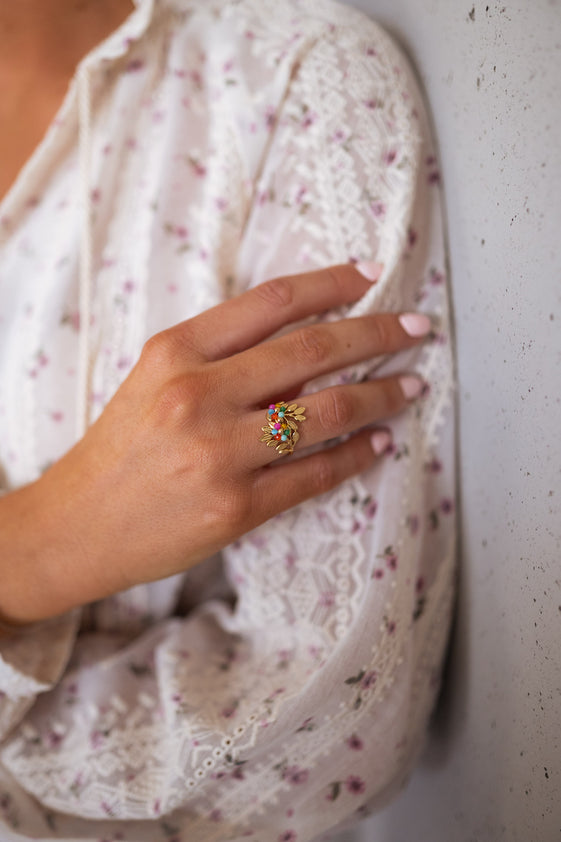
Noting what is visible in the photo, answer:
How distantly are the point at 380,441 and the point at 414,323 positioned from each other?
13 centimetres

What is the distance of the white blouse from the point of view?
2.10ft

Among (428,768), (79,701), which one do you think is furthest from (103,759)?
(428,768)

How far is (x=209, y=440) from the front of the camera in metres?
0.57

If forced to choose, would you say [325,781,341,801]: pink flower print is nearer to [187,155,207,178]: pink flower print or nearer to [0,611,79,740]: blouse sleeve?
[0,611,79,740]: blouse sleeve

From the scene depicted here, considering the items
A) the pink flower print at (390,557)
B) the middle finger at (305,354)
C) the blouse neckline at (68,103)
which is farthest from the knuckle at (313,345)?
the blouse neckline at (68,103)

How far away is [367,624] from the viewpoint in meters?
0.62

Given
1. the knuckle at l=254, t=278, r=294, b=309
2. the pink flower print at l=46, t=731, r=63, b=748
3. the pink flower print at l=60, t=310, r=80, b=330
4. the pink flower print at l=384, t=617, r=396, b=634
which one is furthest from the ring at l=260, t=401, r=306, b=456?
the pink flower print at l=46, t=731, r=63, b=748

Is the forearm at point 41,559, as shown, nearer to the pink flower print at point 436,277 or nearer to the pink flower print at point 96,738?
the pink flower print at point 96,738

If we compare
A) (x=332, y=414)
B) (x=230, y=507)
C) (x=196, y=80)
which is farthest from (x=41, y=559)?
(x=196, y=80)

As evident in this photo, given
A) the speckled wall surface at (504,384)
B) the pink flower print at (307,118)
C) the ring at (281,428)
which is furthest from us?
the pink flower print at (307,118)

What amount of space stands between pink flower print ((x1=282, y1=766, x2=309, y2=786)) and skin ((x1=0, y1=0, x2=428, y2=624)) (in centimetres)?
25

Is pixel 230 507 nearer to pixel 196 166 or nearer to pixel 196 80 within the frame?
pixel 196 166

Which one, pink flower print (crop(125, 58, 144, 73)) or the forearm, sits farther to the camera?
pink flower print (crop(125, 58, 144, 73))

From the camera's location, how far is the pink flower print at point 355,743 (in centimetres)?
65
